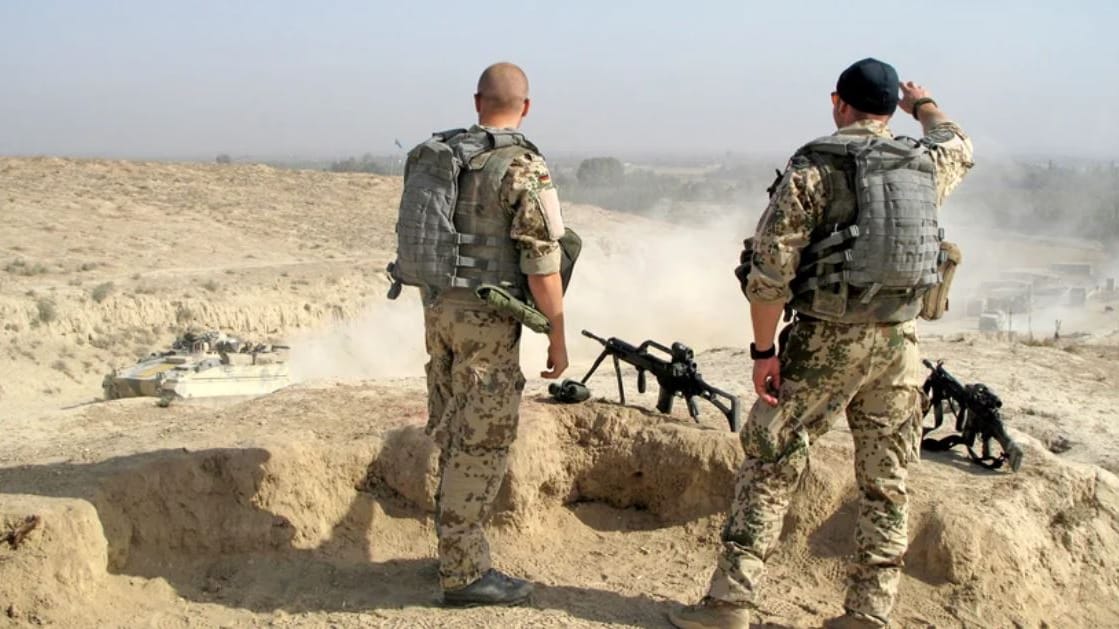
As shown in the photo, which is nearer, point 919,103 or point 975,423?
point 919,103

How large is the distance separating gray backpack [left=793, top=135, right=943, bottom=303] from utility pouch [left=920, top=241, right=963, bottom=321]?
0.31 metres

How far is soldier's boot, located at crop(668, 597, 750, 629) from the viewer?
434 centimetres

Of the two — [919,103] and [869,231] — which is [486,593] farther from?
[919,103]

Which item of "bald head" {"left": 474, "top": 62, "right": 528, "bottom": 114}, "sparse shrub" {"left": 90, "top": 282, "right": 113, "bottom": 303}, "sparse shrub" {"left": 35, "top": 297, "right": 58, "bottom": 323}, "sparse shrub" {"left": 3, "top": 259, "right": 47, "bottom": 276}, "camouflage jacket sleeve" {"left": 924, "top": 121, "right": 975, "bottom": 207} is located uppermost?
"bald head" {"left": 474, "top": 62, "right": 528, "bottom": 114}

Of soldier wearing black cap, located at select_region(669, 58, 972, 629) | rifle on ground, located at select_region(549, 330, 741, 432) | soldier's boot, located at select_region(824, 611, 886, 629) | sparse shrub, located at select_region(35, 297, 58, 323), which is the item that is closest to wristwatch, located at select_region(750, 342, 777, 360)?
soldier wearing black cap, located at select_region(669, 58, 972, 629)

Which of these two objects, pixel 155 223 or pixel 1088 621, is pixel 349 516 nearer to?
pixel 1088 621

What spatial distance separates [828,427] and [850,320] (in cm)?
47

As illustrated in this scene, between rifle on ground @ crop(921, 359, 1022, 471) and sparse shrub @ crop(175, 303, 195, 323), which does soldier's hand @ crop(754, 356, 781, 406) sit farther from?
sparse shrub @ crop(175, 303, 195, 323)

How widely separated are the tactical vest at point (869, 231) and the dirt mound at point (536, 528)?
64.0 inches

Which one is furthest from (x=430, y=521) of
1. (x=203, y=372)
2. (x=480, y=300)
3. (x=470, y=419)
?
(x=203, y=372)

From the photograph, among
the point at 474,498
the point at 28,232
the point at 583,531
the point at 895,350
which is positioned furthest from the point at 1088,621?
the point at 28,232

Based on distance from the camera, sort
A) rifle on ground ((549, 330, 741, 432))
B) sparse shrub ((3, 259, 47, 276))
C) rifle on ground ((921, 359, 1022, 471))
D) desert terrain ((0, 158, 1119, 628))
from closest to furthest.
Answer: desert terrain ((0, 158, 1119, 628))
rifle on ground ((921, 359, 1022, 471))
rifle on ground ((549, 330, 741, 432))
sparse shrub ((3, 259, 47, 276))

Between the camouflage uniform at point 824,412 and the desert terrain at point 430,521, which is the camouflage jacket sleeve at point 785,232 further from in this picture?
the desert terrain at point 430,521

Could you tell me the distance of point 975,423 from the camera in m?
6.37
